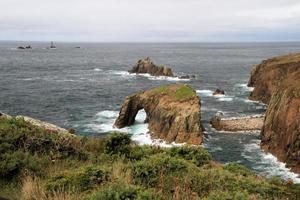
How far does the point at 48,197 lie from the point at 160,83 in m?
87.7

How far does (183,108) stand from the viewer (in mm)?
46938

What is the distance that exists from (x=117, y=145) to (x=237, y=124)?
3946cm

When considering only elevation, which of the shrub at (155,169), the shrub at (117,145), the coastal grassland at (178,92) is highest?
the shrub at (155,169)

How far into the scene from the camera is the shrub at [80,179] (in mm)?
10703

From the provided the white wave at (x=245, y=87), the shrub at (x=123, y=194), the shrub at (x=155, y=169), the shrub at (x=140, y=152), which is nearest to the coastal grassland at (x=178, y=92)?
the shrub at (x=140, y=152)

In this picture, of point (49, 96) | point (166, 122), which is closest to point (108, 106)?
point (49, 96)

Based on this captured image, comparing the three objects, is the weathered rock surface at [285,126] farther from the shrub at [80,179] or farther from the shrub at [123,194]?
the shrub at [123,194]

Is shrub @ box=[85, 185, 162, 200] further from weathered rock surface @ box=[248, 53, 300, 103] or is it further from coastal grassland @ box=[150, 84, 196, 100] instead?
weathered rock surface @ box=[248, 53, 300, 103]

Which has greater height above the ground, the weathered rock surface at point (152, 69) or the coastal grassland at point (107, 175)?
the coastal grassland at point (107, 175)

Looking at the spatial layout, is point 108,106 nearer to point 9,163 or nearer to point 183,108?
point 183,108

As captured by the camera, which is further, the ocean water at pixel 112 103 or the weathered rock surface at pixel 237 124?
the weathered rock surface at pixel 237 124

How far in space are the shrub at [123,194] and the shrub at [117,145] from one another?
734cm

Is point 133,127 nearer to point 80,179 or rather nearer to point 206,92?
point 206,92

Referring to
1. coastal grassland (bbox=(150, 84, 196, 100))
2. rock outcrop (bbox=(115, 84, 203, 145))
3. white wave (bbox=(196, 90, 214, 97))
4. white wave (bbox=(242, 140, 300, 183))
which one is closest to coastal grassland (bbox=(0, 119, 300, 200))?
white wave (bbox=(242, 140, 300, 183))
